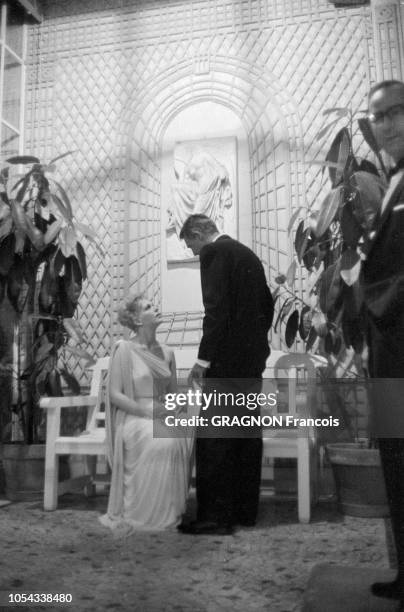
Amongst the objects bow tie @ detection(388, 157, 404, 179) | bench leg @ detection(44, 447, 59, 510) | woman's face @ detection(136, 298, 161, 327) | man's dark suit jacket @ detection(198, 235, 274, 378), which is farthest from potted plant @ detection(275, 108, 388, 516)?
bench leg @ detection(44, 447, 59, 510)

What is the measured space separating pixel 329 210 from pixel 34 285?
1.49m

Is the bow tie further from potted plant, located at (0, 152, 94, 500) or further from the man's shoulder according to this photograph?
potted plant, located at (0, 152, 94, 500)

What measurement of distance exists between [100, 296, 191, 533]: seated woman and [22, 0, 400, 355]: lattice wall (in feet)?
2.87

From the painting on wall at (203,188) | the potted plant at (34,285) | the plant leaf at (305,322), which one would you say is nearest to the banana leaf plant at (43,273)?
the potted plant at (34,285)

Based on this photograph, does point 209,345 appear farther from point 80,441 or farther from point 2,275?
point 2,275

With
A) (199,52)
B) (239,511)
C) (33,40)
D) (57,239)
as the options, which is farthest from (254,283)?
(33,40)

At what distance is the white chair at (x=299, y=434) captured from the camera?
2096 mm

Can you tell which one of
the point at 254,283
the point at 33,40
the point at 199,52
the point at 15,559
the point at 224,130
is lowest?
the point at 15,559

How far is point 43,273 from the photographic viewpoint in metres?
2.62

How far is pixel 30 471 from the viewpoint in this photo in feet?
8.33

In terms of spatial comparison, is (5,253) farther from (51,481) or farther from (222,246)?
(222,246)

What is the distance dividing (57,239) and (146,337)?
0.81 m

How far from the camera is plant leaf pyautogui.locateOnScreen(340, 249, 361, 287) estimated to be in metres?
1.74

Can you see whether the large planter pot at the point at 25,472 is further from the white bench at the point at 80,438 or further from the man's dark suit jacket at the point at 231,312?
the man's dark suit jacket at the point at 231,312
